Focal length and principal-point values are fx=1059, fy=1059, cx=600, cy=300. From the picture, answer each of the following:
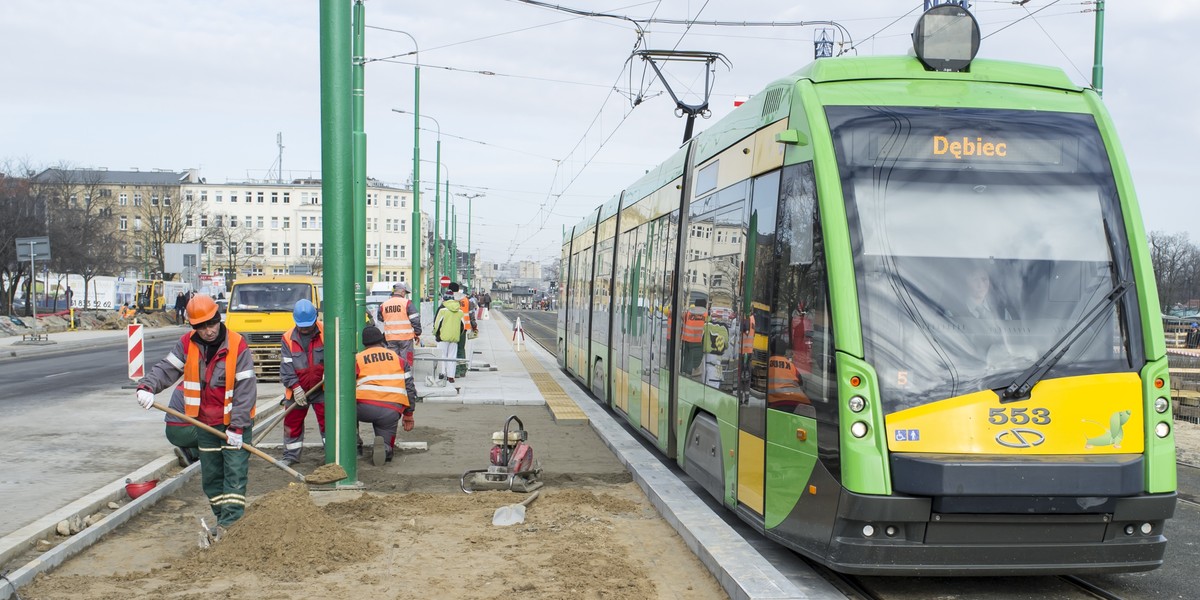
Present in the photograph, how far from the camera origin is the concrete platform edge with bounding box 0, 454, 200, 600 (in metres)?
6.41

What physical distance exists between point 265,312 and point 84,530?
1489cm

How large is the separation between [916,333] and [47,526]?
242 inches

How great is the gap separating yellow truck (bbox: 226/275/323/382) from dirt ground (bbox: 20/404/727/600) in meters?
12.4

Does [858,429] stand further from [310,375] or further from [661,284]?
[310,375]

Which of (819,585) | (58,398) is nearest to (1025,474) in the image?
(819,585)

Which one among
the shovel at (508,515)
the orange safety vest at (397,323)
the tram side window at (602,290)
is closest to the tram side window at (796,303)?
the shovel at (508,515)

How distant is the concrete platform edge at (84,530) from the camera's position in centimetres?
641

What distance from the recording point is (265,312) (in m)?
22.0

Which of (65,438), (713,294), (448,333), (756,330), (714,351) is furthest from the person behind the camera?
(448,333)

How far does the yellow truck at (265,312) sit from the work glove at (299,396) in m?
11.1

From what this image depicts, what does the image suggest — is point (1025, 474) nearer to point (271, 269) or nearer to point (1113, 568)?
point (1113, 568)

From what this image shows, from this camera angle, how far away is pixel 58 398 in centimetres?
1767

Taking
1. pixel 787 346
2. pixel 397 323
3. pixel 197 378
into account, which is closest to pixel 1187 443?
pixel 787 346

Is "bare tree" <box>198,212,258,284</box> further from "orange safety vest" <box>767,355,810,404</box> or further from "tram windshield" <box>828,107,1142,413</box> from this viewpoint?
"tram windshield" <box>828,107,1142,413</box>
